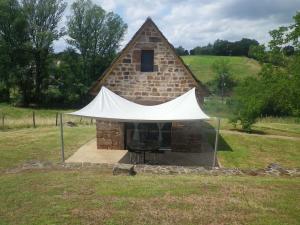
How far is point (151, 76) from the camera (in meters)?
14.4

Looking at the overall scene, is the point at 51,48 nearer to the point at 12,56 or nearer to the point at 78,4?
the point at 12,56

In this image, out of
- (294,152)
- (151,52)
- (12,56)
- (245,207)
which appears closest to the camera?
(245,207)

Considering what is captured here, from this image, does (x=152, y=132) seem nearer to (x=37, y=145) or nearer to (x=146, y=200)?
(x=37, y=145)

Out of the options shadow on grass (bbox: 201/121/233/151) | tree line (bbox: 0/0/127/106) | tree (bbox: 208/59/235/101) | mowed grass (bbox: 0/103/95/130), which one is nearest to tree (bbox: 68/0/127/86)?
tree line (bbox: 0/0/127/106)

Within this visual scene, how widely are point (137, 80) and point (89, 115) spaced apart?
3804mm

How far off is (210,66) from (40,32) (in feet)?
116

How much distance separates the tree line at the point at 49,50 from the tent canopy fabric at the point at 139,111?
27252 mm

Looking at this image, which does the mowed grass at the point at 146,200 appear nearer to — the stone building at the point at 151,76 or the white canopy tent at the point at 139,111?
the white canopy tent at the point at 139,111

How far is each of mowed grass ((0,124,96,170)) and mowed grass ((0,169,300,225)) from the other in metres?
4.55

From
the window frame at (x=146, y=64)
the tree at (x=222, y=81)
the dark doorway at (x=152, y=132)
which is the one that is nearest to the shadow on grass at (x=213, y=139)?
the dark doorway at (x=152, y=132)

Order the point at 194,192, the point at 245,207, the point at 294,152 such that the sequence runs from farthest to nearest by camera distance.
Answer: the point at 294,152 → the point at 194,192 → the point at 245,207

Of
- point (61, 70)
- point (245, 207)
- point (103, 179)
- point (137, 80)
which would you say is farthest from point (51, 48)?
point (245, 207)

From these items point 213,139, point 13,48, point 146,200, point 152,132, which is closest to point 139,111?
point 152,132

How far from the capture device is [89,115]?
445 inches
